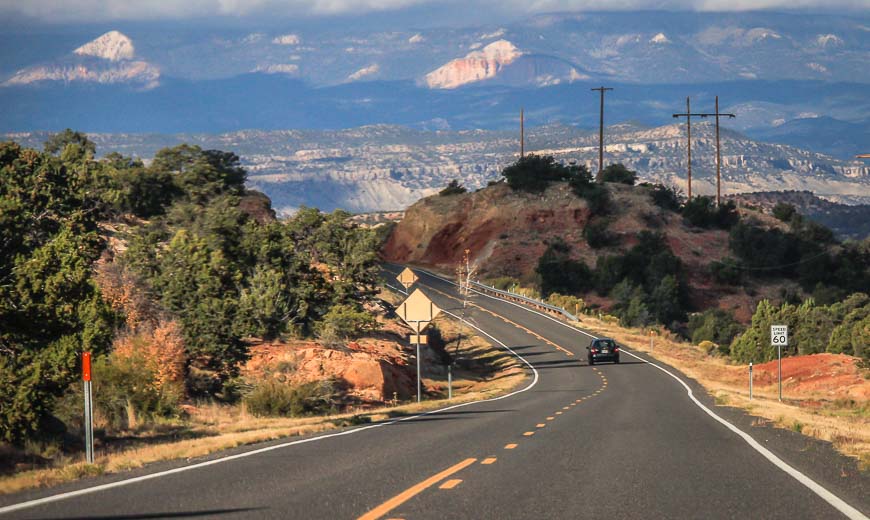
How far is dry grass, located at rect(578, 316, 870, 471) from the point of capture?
19977mm

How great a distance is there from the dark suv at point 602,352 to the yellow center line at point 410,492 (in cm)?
3980

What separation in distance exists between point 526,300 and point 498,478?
68994 mm

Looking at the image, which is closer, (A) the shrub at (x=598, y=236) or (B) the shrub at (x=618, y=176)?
(A) the shrub at (x=598, y=236)

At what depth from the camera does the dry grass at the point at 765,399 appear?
19977 mm

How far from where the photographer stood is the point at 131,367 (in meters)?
25.2

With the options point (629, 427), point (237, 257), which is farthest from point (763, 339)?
point (629, 427)

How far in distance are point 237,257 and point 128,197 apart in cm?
1287

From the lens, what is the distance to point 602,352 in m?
54.1

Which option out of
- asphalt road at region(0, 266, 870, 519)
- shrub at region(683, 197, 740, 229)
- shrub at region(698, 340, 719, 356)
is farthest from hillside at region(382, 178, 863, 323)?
asphalt road at region(0, 266, 870, 519)

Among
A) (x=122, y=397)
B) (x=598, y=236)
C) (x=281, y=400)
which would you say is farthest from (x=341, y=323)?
(x=598, y=236)

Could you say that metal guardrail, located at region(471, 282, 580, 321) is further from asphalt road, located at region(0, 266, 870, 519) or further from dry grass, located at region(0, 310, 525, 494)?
asphalt road, located at region(0, 266, 870, 519)

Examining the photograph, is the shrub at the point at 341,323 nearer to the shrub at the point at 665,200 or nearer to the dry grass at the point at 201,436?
the dry grass at the point at 201,436

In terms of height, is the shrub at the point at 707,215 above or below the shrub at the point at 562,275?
above

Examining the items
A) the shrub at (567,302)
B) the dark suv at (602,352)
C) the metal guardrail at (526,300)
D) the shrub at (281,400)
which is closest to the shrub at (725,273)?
the shrub at (567,302)
